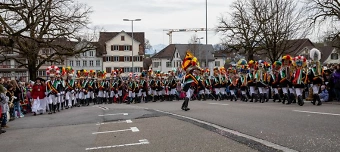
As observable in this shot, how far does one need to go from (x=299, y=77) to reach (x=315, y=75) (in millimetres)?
826

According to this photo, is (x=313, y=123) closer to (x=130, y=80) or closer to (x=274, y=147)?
(x=274, y=147)

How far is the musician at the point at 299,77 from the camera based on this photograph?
1584 centimetres

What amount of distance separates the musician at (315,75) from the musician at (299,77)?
1.17ft

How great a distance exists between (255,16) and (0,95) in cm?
3209

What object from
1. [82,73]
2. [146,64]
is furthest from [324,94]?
[146,64]

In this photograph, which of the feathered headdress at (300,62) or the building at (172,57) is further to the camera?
the building at (172,57)

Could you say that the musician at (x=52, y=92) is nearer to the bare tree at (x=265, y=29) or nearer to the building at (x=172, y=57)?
the bare tree at (x=265, y=29)

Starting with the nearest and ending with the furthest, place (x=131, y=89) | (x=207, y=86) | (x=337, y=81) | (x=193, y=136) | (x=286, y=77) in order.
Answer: (x=193, y=136) < (x=286, y=77) < (x=337, y=81) < (x=131, y=89) < (x=207, y=86)

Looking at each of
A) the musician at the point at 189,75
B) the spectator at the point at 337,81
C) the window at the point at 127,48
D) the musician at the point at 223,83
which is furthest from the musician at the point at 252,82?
the window at the point at 127,48

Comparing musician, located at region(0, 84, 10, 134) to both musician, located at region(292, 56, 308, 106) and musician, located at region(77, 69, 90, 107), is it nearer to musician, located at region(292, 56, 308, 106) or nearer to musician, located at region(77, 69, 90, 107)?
musician, located at region(292, 56, 308, 106)

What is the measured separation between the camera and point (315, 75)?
53.5 ft

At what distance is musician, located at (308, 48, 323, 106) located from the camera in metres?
15.6

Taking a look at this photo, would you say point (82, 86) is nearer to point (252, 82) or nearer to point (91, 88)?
point (91, 88)

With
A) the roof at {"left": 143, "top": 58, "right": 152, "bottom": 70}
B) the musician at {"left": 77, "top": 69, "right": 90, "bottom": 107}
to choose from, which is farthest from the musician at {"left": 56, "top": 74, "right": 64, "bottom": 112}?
the roof at {"left": 143, "top": 58, "right": 152, "bottom": 70}
